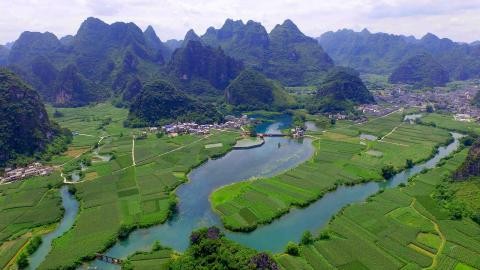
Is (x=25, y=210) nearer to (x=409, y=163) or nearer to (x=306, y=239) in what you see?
(x=306, y=239)

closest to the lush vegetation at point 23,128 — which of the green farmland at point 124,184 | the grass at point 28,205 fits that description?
the green farmland at point 124,184

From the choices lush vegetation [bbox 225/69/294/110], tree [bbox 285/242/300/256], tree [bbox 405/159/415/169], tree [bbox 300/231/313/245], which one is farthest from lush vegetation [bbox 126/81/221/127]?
tree [bbox 285/242/300/256]

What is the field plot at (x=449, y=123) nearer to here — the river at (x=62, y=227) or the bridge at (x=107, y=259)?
the bridge at (x=107, y=259)

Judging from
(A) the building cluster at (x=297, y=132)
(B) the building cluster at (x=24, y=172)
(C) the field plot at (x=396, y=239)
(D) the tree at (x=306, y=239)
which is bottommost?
(C) the field plot at (x=396, y=239)

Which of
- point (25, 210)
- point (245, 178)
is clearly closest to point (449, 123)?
point (245, 178)

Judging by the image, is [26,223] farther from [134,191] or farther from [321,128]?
[321,128]
